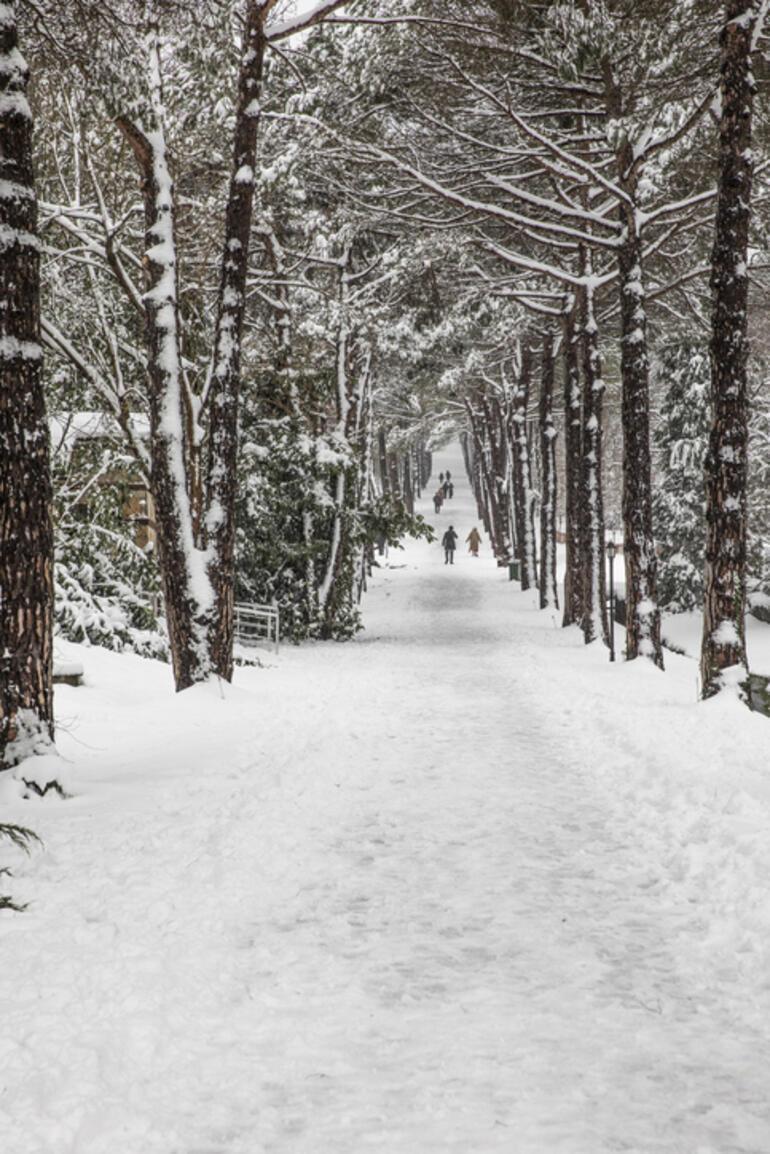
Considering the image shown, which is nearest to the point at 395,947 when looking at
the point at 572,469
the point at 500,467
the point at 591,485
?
the point at 591,485

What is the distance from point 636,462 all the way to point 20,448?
9683 mm

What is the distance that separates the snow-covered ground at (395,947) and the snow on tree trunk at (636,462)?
16.0ft

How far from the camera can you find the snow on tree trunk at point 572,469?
66.0ft

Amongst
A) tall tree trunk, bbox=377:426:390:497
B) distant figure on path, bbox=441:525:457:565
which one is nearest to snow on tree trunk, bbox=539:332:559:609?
distant figure on path, bbox=441:525:457:565

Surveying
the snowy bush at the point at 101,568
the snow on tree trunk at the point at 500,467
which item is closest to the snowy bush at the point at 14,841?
the snowy bush at the point at 101,568

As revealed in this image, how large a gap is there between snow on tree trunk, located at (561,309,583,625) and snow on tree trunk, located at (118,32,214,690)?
984 centimetres

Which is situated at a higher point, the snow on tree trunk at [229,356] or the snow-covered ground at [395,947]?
the snow on tree trunk at [229,356]

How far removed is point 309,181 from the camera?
16.0 metres

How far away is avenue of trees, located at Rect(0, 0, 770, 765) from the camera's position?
901cm

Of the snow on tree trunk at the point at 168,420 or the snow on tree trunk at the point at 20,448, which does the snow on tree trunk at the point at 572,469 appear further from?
the snow on tree trunk at the point at 20,448

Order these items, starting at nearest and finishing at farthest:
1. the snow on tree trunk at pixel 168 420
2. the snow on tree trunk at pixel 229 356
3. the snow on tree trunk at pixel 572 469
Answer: the snow on tree trunk at pixel 168 420, the snow on tree trunk at pixel 229 356, the snow on tree trunk at pixel 572 469

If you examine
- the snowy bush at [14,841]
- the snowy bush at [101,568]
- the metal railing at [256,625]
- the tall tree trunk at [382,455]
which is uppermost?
the tall tree trunk at [382,455]

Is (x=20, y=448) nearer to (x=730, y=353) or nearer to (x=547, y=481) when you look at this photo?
(x=730, y=353)

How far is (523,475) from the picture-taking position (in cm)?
3158
